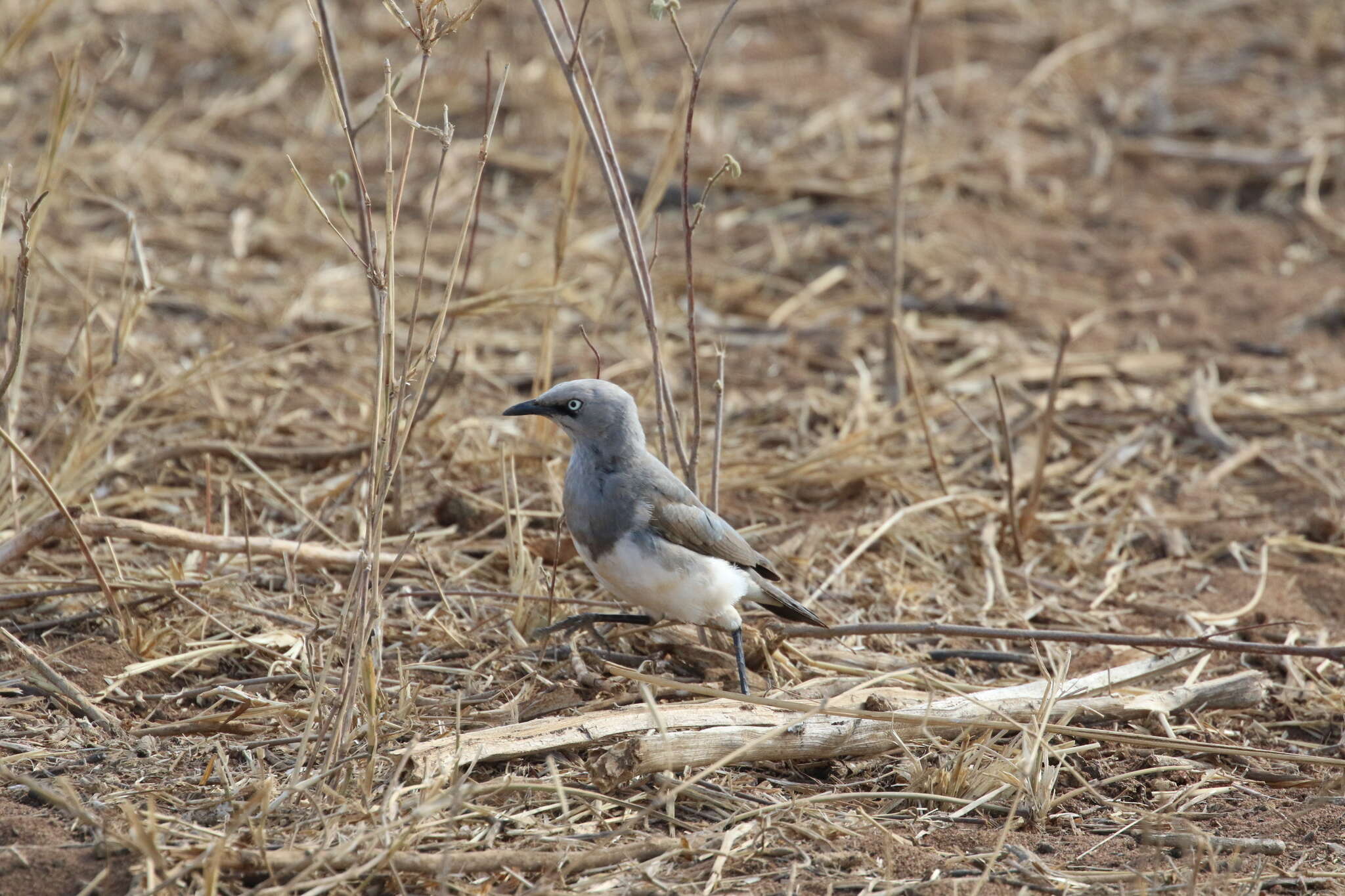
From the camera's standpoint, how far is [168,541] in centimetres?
405

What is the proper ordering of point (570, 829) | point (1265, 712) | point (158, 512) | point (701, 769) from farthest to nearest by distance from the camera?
point (158, 512), point (1265, 712), point (701, 769), point (570, 829)

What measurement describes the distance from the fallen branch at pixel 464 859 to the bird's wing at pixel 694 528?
→ 1.13 meters

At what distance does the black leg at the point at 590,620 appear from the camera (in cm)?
405

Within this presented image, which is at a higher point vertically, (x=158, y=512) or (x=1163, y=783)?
(x=158, y=512)

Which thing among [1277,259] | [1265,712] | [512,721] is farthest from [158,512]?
[1277,259]

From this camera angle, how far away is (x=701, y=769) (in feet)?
11.4

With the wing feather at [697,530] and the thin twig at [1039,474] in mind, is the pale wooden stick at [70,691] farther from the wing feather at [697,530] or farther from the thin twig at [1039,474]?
the thin twig at [1039,474]

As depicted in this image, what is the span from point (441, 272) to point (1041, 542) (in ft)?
11.8

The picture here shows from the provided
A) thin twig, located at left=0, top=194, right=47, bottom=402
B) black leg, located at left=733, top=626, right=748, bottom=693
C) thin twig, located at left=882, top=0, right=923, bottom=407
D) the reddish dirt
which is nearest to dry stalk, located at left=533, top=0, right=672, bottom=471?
black leg, located at left=733, top=626, right=748, bottom=693

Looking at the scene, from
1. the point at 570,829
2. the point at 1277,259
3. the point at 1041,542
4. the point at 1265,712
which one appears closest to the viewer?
the point at 570,829

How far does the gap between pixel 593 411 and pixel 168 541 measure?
1.35 m

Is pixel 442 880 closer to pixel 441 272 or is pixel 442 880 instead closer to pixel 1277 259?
pixel 441 272

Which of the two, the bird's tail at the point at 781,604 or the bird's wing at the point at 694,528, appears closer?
the bird's wing at the point at 694,528

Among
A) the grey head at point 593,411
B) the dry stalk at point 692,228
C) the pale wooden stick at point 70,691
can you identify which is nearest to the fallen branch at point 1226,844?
the dry stalk at point 692,228
